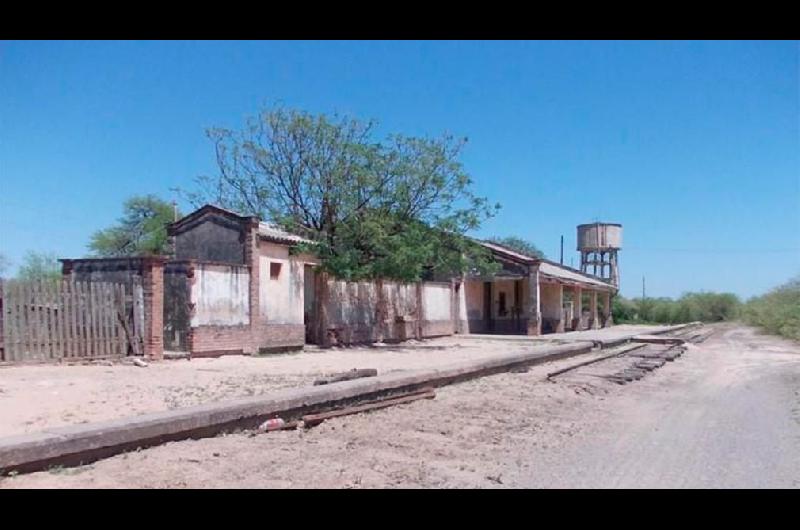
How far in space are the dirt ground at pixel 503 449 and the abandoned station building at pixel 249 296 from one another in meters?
7.11

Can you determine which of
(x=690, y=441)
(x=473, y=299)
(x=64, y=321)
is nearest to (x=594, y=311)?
(x=473, y=299)

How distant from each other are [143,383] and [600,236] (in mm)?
45349

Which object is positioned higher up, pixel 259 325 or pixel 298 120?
pixel 298 120

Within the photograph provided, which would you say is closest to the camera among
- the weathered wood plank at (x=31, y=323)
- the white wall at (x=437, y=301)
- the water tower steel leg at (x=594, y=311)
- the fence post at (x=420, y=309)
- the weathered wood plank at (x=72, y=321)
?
the weathered wood plank at (x=31, y=323)

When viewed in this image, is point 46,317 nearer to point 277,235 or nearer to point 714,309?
point 277,235

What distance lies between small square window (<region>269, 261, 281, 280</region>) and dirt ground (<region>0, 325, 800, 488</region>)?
28.3 feet

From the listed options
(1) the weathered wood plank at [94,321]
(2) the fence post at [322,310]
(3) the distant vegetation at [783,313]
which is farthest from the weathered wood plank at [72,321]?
(3) the distant vegetation at [783,313]

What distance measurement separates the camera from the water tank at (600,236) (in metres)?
52.4

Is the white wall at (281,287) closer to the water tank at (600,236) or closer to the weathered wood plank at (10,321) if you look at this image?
the weathered wood plank at (10,321)

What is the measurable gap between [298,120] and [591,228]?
35453 mm

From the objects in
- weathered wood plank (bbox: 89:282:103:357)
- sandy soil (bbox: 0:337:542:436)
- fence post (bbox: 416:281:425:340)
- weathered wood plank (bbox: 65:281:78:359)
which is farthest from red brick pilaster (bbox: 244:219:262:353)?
fence post (bbox: 416:281:425:340)

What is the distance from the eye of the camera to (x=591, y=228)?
173ft
